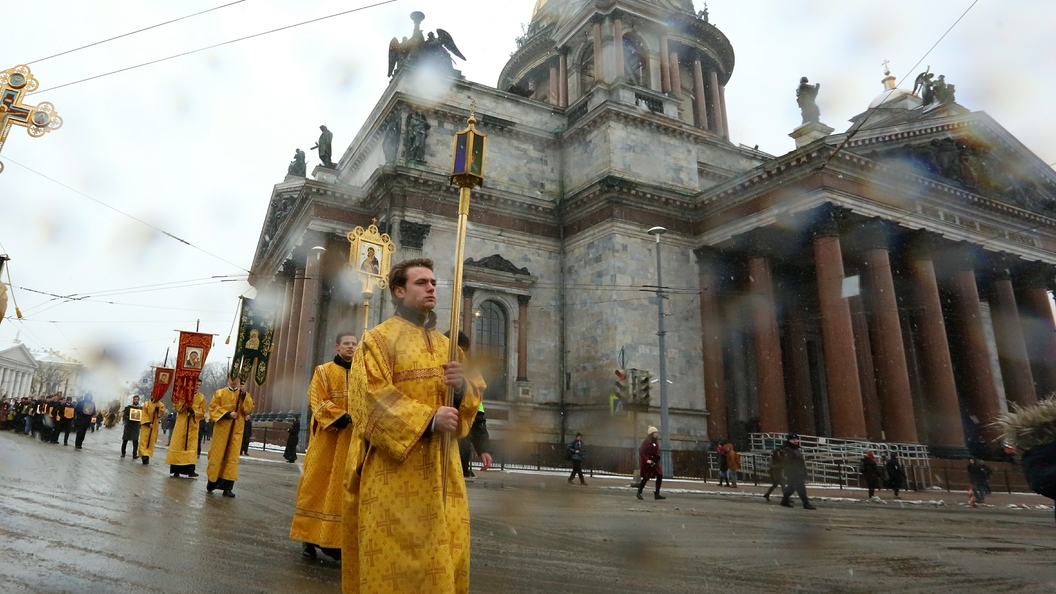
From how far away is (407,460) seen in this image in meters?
3.01

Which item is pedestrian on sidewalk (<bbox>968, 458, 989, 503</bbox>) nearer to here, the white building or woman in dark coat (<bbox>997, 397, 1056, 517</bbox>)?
woman in dark coat (<bbox>997, 397, 1056, 517</bbox>)

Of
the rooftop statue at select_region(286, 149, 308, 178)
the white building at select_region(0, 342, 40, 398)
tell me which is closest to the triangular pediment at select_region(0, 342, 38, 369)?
the white building at select_region(0, 342, 40, 398)

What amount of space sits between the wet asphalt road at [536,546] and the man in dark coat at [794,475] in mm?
1083

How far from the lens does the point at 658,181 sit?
26.7m

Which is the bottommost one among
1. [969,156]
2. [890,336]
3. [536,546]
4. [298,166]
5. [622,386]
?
[536,546]

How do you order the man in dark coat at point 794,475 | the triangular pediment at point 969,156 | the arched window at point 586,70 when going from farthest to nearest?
the arched window at point 586,70
the triangular pediment at point 969,156
the man in dark coat at point 794,475

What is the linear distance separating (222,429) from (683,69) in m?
36.2

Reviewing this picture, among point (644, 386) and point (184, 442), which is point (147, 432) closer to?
→ point (184, 442)

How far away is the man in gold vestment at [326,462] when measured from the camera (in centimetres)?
504

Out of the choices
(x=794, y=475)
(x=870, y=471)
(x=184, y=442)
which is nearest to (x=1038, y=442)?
(x=794, y=475)

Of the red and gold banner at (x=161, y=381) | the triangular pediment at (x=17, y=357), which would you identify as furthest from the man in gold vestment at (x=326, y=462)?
the triangular pediment at (x=17, y=357)

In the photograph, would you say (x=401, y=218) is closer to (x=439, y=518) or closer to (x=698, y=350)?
(x=698, y=350)

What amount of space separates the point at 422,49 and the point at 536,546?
2585cm

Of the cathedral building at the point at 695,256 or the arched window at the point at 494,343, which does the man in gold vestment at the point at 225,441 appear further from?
the arched window at the point at 494,343
